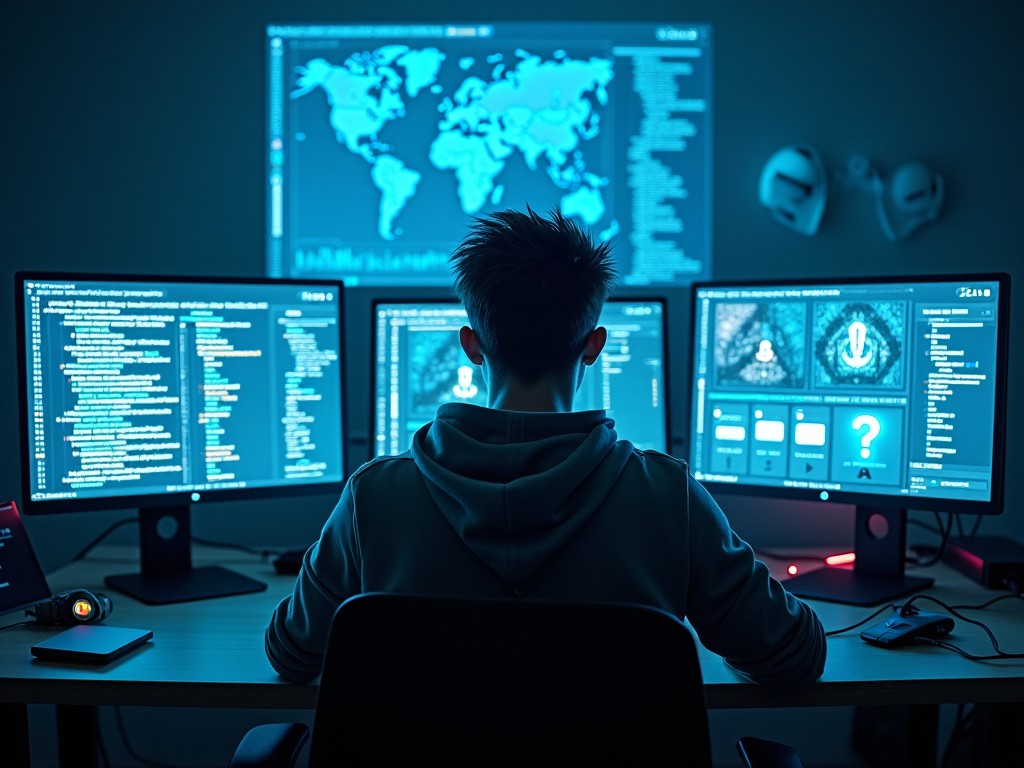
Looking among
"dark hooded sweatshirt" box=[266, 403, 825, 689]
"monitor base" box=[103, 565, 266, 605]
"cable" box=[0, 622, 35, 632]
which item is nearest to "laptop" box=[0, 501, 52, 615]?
"cable" box=[0, 622, 35, 632]

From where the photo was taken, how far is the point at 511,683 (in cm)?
81

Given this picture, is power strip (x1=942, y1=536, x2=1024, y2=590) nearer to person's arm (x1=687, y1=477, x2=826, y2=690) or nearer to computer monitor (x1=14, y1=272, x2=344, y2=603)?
person's arm (x1=687, y1=477, x2=826, y2=690)

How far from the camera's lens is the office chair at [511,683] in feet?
2.63

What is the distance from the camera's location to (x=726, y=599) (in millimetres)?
1068

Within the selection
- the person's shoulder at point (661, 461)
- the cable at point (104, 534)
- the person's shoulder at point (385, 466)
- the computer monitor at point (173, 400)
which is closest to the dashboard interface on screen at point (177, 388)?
the computer monitor at point (173, 400)

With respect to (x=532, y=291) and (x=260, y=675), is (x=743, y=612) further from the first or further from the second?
(x=260, y=675)

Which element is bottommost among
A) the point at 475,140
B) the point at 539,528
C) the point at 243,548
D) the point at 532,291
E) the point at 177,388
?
the point at 243,548

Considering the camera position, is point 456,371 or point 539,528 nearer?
point 539,528

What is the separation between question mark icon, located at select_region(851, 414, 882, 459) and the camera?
165cm

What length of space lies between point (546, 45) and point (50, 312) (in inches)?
49.3

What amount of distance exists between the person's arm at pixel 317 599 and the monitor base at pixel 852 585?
2.96ft

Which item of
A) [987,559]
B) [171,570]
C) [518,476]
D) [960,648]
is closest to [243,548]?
[171,570]

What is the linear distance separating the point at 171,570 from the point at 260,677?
629 millimetres

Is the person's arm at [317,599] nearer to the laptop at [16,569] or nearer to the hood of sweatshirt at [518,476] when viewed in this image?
the hood of sweatshirt at [518,476]
